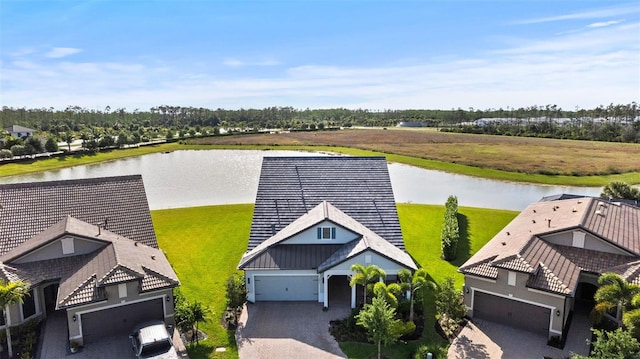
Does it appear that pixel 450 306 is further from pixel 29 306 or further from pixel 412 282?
pixel 29 306

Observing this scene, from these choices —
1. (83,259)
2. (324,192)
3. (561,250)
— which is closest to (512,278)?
(561,250)

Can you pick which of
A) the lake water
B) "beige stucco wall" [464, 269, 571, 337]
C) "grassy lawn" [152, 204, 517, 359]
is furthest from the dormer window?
the lake water

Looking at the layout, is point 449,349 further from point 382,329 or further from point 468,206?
point 468,206

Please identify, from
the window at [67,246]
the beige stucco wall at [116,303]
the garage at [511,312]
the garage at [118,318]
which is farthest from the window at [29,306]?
the garage at [511,312]

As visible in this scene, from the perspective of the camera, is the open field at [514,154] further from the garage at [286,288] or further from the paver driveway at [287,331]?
the paver driveway at [287,331]

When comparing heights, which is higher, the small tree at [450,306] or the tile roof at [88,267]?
the tile roof at [88,267]

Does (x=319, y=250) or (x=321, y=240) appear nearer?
(x=319, y=250)

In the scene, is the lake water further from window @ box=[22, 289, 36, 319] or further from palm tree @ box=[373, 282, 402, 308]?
palm tree @ box=[373, 282, 402, 308]
